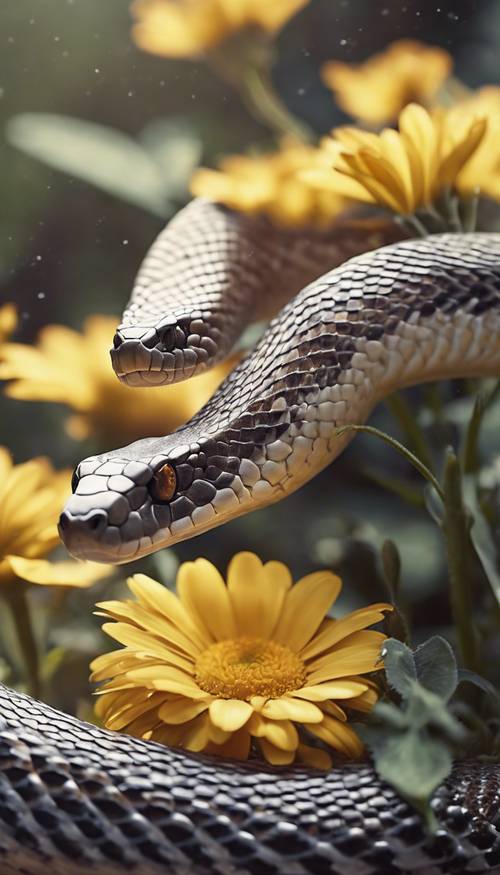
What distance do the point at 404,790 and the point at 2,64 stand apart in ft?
1.50

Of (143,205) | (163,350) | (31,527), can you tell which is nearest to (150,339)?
(163,350)

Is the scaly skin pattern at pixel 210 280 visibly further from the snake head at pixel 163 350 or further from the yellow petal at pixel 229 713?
the yellow petal at pixel 229 713

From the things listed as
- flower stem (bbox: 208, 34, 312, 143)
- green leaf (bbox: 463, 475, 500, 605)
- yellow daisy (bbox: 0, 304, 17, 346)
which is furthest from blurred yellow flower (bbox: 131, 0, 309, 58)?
green leaf (bbox: 463, 475, 500, 605)

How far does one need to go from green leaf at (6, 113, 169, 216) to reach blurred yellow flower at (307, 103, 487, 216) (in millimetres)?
180

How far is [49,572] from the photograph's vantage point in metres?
0.48

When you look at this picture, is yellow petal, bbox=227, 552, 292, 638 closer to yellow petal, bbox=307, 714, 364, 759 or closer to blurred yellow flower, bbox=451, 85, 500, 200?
yellow petal, bbox=307, 714, 364, 759

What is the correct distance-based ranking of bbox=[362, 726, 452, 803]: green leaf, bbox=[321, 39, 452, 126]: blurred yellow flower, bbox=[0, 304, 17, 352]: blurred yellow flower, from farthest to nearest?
bbox=[321, 39, 452, 126]: blurred yellow flower
bbox=[0, 304, 17, 352]: blurred yellow flower
bbox=[362, 726, 452, 803]: green leaf

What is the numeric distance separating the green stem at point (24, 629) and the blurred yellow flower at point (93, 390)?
0.11 m

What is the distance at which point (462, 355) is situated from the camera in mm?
486

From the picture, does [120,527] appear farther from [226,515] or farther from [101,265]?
[101,265]

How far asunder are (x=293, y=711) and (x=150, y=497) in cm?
9

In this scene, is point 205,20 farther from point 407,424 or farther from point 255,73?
point 407,424

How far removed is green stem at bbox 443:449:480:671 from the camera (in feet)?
1.47

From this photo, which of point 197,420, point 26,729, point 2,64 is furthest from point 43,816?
point 2,64
